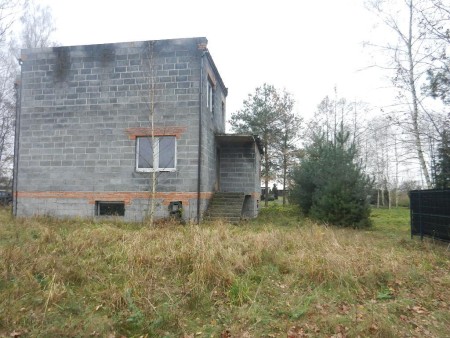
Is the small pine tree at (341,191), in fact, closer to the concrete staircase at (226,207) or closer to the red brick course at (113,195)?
the concrete staircase at (226,207)

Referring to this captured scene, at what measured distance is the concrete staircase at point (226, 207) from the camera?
1332cm

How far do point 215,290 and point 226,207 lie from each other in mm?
8773

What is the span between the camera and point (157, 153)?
43.2 feet

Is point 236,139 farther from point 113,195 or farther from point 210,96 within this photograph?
point 113,195

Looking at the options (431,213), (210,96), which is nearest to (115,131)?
(210,96)

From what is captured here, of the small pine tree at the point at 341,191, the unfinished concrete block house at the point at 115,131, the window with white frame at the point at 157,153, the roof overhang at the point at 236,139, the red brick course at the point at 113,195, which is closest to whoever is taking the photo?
the red brick course at the point at 113,195

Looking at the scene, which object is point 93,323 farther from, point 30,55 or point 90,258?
point 30,55

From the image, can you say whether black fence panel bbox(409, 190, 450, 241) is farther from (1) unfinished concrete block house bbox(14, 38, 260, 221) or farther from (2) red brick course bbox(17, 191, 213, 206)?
(2) red brick course bbox(17, 191, 213, 206)

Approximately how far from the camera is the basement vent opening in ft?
43.8

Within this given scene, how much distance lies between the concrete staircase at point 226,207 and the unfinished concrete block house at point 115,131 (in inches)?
2.9

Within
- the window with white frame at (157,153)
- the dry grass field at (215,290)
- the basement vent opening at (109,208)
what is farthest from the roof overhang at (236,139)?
the dry grass field at (215,290)

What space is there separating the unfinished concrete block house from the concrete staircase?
0.07 metres

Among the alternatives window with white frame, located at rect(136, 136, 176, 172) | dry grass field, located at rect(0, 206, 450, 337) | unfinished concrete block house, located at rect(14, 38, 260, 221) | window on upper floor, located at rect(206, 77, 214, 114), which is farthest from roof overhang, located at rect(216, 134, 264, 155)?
dry grass field, located at rect(0, 206, 450, 337)

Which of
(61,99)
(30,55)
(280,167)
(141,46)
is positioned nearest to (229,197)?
(141,46)
